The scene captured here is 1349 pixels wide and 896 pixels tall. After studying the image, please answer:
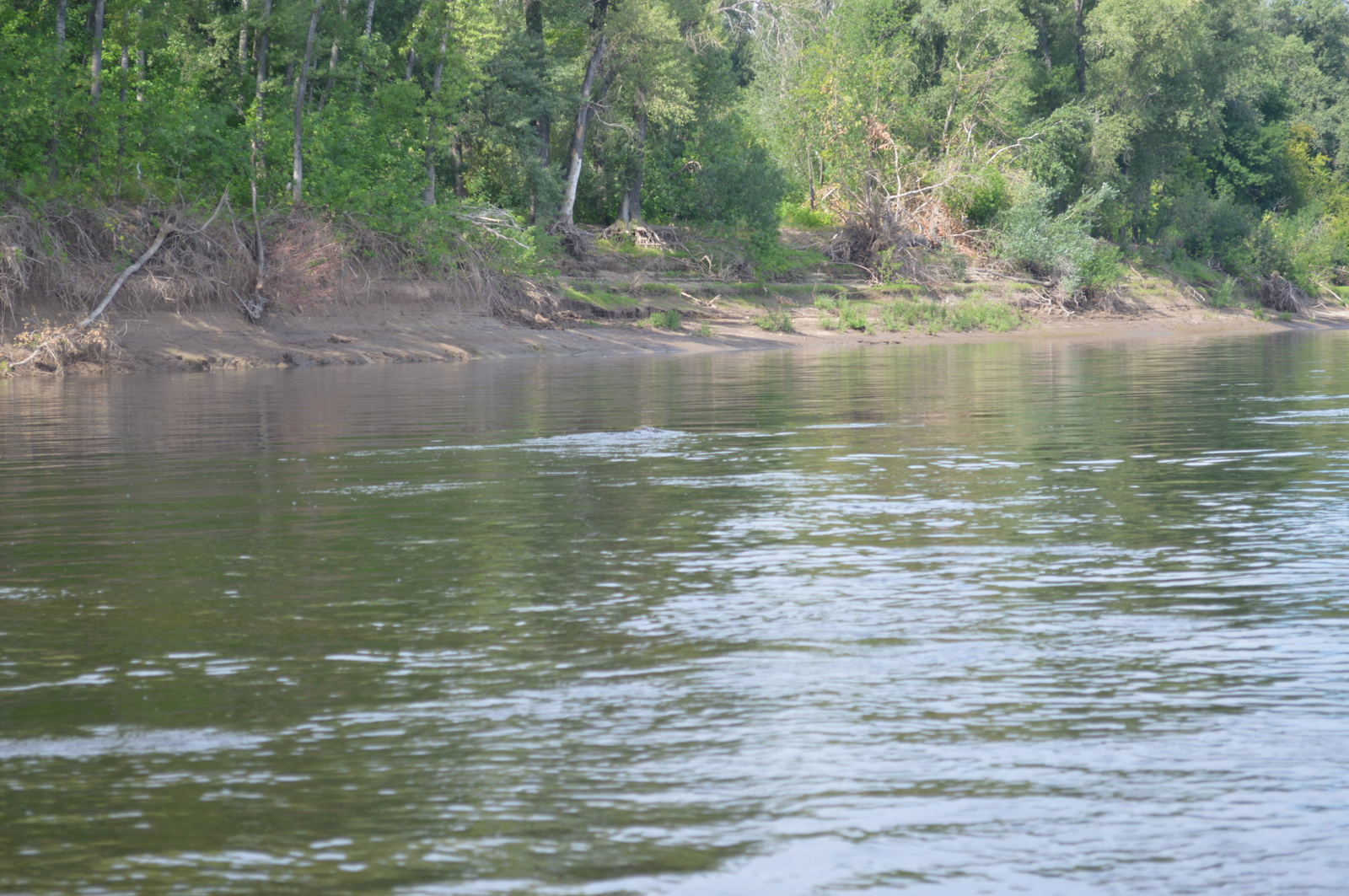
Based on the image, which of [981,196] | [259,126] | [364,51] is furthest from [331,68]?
[981,196]

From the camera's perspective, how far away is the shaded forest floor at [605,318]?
30531mm

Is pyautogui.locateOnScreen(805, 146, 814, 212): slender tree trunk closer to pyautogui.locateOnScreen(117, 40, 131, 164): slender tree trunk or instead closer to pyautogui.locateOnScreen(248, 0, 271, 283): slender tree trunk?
pyautogui.locateOnScreen(248, 0, 271, 283): slender tree trunk

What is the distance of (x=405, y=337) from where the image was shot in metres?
33.9

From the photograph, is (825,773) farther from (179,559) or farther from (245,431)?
(245,431)

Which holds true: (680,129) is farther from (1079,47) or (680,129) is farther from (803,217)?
(1079,47)

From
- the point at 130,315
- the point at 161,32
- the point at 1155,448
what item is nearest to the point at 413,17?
the point at 161,32

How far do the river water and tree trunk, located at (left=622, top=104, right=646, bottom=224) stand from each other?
34.0 metres

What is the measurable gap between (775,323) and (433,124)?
10.7 m

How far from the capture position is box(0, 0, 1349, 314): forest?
32562 mm

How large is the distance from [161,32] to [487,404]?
18.0 m

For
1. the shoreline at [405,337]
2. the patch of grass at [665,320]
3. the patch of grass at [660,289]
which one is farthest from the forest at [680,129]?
the patch of grass at [665,320]

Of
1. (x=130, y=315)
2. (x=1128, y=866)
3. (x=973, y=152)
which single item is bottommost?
(x=1128, y=866)

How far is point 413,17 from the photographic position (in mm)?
40656

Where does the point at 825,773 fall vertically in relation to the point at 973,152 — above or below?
below
